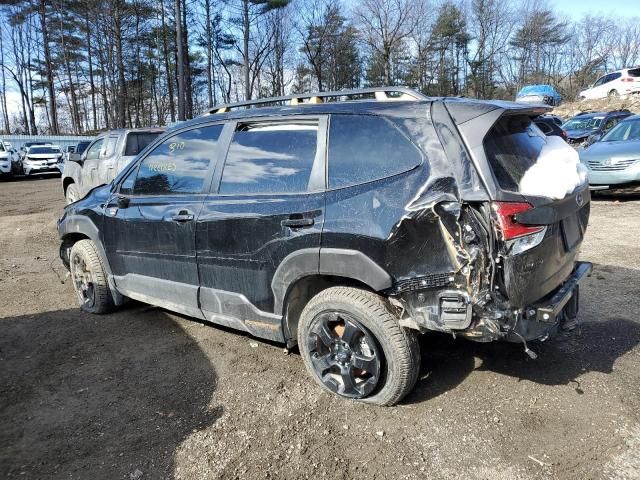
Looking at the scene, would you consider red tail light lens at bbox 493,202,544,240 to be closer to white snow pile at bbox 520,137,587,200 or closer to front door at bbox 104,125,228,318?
white snow pile at bbox 520,137,587,200

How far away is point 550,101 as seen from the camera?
29578mm

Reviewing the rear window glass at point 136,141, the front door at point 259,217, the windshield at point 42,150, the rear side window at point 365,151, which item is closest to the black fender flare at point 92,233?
the front door at point 259,217

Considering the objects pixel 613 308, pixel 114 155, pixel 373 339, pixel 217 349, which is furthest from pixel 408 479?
pixel 114 155

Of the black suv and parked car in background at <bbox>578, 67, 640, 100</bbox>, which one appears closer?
the black suv

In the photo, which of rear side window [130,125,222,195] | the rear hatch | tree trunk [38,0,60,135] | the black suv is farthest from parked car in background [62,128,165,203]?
tree trunk [38,0,60,135]

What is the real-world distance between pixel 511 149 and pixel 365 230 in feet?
3.21

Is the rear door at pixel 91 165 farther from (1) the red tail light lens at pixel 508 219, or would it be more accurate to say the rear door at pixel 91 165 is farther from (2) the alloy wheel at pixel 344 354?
(1) the red tail light lens at pixel 508 219

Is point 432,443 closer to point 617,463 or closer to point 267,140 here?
point 617,463

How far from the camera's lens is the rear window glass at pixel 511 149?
8.88ft

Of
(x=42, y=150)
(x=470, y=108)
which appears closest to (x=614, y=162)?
(x=470, y=108)

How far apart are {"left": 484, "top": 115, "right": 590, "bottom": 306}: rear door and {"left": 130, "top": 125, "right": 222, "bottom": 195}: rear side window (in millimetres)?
2038

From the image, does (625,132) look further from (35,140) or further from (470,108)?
(35,140)

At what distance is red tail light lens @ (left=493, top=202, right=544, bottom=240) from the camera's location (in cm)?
256

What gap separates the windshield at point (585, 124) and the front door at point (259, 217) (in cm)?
1618
